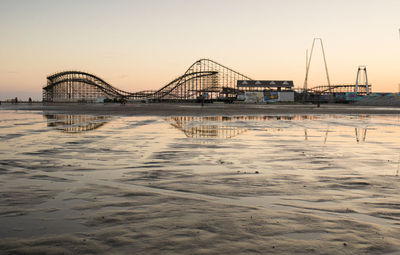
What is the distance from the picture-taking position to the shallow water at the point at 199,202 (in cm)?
412

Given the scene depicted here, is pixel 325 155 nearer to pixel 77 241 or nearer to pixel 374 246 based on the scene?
pixel 374 246

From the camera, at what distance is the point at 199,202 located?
227 inches

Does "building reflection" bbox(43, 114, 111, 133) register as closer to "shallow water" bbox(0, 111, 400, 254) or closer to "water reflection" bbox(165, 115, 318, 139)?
"water reflection" bbox(165, 115, 318, 139)

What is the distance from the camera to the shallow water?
13.5 feet

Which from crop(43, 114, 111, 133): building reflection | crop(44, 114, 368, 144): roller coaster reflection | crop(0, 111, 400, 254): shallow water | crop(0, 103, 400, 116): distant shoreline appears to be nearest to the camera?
crop(0, 111, 400, 254): shallow water

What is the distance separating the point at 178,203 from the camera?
570 cm

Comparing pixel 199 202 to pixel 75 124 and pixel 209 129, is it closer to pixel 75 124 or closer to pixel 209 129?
pixel 209 129

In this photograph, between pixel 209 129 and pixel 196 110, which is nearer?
pixel 209 129

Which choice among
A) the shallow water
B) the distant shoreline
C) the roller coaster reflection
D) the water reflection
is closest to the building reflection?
the roller coaster reflection

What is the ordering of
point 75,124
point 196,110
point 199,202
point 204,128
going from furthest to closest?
point 196,110, point 75,124, point 204,128, point 199,202

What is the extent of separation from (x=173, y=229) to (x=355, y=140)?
1199 centimetres

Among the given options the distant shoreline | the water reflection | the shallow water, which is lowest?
the shallow water

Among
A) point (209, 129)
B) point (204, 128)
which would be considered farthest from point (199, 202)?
point (204, 128)

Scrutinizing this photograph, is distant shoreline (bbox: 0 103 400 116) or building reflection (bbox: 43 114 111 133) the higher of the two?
distant shoreline (bbox: 0 103 400 116)
